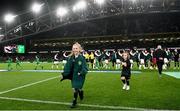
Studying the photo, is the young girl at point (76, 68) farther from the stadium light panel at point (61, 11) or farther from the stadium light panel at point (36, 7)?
the stadium light panel at point (36, 7)

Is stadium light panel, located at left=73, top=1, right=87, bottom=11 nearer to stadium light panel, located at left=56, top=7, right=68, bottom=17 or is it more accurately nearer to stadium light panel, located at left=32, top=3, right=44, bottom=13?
stadium light panel, located at left=56, top=7, right=68, bottom=17

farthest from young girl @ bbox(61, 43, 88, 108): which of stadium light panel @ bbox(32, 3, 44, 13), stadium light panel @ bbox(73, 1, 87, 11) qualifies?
stadium light panel @ bbox(32, 3, 44, 13)

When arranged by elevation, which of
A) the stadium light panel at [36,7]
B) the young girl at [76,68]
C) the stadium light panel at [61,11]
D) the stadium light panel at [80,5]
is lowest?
the young girl at [76,68]

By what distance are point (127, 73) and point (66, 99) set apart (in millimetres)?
3709

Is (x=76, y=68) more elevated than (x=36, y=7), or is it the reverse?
(x=36, y=7)

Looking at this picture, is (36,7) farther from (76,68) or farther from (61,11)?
(76,68)

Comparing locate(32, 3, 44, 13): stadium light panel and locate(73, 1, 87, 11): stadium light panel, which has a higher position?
locate(32, 3, 44, 13): stadium light panel

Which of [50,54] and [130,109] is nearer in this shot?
[130,109]

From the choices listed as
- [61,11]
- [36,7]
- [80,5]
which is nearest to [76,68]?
[80,5]

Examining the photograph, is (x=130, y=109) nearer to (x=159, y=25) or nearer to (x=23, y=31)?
(x=159, y=25)

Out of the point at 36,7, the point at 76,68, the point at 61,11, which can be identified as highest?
the point at 36,7

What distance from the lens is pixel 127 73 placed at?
14.7 metres

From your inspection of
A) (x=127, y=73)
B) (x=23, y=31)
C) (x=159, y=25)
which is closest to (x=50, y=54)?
(x=23, y=31)

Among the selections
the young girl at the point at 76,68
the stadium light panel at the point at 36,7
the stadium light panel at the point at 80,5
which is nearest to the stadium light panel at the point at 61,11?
the stadium light panel at the point at 80,5
